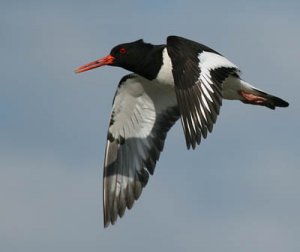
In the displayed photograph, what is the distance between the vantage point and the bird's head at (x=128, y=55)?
21.3 metres

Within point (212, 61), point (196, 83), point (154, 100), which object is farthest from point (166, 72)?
point (196, 83)

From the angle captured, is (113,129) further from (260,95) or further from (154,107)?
(260,95)

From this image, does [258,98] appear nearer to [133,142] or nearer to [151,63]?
[151,63]

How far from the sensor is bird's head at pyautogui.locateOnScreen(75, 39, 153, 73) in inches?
838

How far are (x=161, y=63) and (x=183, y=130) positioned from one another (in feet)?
8.05

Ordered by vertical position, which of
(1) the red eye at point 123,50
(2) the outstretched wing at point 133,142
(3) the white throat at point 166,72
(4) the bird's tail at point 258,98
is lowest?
(2) the outstretched wing at point 133,142

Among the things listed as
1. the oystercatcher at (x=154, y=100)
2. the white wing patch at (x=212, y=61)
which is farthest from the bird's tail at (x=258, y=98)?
the white wing patch at (x=212, y=61)

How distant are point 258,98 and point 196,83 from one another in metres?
2.42

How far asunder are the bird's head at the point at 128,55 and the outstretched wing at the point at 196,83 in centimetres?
146

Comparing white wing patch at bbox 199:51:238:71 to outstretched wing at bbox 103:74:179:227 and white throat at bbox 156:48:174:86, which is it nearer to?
white throat at bbox 156:48:174:86

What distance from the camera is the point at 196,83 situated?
1908 centimetres

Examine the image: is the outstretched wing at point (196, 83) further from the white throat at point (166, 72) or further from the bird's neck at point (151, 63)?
the bird's neck at point (151, 63)

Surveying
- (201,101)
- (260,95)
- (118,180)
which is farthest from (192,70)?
(118,180)

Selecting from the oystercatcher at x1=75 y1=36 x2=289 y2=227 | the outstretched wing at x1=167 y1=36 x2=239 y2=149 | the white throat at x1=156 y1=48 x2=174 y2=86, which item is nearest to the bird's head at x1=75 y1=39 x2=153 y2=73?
the oystercatcher at x1=75 y1=36 x2=289 y2=227
